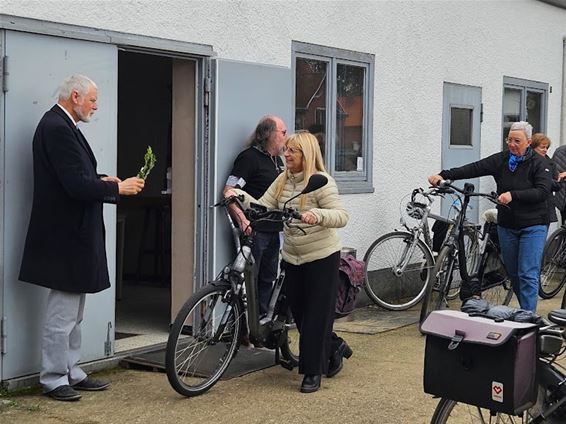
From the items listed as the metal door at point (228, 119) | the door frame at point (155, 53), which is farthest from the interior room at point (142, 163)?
the door frame at point (155, 53)

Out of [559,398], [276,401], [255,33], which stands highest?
[255,33]

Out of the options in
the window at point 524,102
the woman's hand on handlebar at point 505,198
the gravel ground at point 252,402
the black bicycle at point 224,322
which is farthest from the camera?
the window at point 524,102

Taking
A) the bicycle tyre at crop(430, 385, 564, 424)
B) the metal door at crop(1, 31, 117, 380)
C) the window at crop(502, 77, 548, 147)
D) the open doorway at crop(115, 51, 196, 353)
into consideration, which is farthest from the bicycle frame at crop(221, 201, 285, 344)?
the window at crop(502, 77, 548, 147)

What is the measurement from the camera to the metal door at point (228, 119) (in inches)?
287

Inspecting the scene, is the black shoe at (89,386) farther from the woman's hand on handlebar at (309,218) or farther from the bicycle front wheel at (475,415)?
the bicycle front wheel at (475,415)

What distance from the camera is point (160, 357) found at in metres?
6.79

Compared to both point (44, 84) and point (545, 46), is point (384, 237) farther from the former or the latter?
point (545, 46)

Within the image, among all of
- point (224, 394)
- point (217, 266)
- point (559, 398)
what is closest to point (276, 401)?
point (224, 394)

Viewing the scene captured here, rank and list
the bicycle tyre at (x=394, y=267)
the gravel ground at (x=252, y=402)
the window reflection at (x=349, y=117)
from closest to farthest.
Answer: the gravel ground at (x=252, y=402)
the window reflection at (x=349, y=117)
the bicycle tyre at (x=394, y=267)

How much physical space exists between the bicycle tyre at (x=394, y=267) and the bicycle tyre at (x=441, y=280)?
80cm

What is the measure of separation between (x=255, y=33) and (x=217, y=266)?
2.01 meters

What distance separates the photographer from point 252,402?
5.91 m

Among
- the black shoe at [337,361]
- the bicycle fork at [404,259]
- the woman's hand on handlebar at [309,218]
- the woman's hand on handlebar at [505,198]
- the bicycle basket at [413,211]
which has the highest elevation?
the woman's hand on handlebar at [505,198]

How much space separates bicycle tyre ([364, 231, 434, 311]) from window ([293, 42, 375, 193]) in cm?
61
